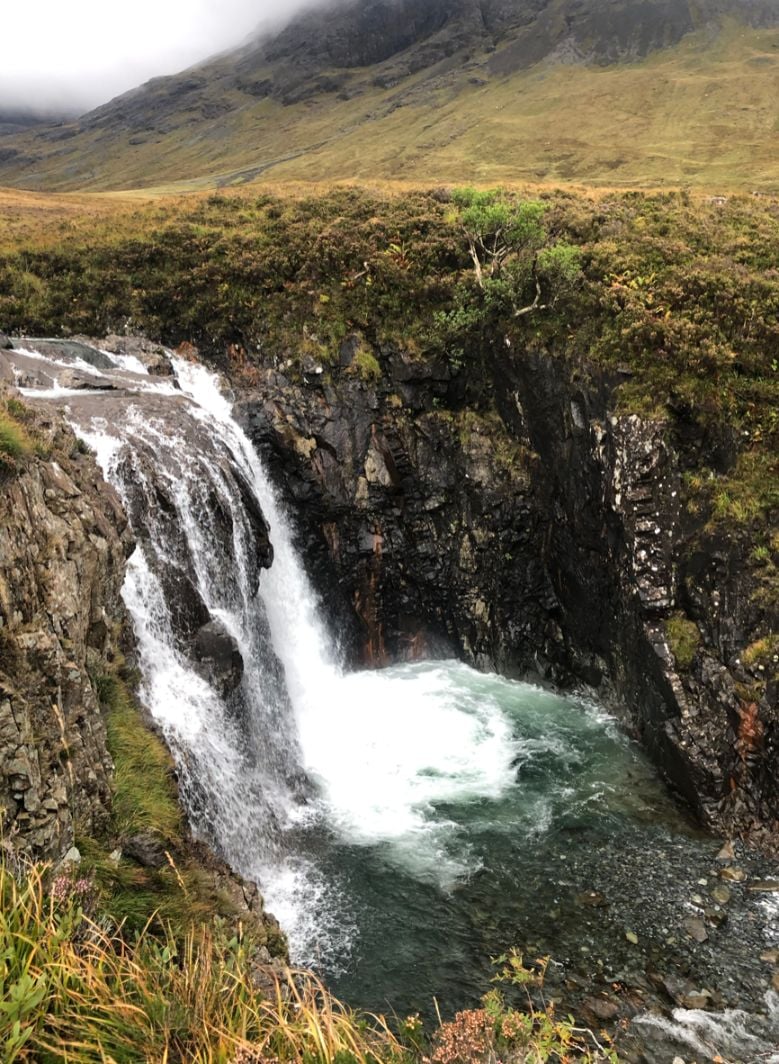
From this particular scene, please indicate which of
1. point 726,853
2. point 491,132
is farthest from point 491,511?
point 491,132

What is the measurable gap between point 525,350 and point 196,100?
707 feet

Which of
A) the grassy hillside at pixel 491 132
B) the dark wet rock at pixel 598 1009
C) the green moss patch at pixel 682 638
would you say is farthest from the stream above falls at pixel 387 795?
the grassy hillside at pixel 491 132

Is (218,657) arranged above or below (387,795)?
above

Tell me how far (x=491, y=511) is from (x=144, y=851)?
17.8 metres

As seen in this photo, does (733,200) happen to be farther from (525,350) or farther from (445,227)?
(525,350)

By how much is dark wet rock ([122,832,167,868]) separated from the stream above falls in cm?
323

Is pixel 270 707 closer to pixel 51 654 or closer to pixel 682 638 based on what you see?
pixel 51 654

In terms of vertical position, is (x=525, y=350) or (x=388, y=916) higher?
(x=525, y=350)

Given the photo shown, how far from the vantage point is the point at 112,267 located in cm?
3164

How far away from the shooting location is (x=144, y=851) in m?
10.2

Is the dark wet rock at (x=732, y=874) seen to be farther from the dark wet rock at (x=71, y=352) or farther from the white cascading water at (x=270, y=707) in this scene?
the dark wet rock at (x=71, y=352)

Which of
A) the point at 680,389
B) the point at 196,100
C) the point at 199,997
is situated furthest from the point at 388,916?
the point at 196,100

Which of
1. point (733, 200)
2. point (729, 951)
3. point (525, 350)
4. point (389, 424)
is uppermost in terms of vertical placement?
point (733, 200)

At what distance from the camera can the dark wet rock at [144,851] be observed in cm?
1002
